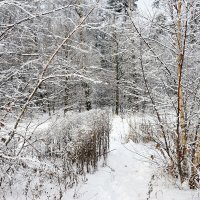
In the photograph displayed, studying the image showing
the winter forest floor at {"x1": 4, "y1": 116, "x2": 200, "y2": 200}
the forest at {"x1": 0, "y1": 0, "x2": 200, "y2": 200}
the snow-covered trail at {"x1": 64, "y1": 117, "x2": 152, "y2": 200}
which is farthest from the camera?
the snow-covered trail at {"x1": 64, "y1": 117, "x2": 152, "y2": 200}

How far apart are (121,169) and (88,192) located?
5.81 feet

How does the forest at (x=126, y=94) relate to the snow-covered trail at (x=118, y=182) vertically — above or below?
above

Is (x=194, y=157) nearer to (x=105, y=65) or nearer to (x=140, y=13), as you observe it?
(x=140, y=13)

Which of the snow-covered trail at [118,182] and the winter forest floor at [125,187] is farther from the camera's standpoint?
the snow-covered trail at [118,182]

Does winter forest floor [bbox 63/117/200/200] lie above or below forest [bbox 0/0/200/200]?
below

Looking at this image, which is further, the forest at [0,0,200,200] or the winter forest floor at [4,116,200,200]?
the winter forest floor at [4,116,200,200]

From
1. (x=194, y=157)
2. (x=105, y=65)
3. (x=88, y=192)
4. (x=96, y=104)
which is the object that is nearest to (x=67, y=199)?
(x=88, y=192)

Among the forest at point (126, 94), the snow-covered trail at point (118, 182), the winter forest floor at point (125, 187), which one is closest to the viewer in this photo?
the forest at point (126, 94)

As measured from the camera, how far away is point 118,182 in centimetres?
612

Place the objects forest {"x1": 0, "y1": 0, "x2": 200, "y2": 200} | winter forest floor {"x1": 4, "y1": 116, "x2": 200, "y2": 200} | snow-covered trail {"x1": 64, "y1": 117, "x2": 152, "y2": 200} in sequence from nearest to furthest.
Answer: forest {"x1": 0, "y1": 0, "x2": 200, "y2": 200}, winter forest floor {"x1": 4, "y1": 116, "x2": 200, "y2": 200}, snow-covered trail {"x1": 64, "y1": 117, "x2": 152, "y2": 200}

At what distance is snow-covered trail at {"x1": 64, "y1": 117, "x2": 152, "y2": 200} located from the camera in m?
5.33

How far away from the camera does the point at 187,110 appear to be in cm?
540

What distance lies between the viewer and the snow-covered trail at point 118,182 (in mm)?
5328

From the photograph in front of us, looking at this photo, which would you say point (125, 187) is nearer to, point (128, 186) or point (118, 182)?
point (128, 186)
